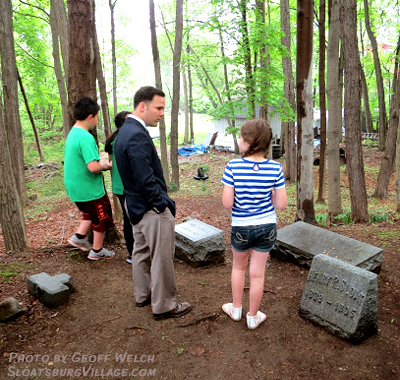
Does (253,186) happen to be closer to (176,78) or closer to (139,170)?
(139,170)

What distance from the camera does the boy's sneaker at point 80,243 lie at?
14.7ft

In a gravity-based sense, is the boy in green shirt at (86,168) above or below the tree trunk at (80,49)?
below

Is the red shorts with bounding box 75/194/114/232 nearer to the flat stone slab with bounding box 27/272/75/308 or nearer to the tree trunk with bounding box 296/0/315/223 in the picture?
the flat stone slab with bounding box 27/272/75/308

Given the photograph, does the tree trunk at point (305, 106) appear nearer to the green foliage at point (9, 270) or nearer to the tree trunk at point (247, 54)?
the green foliage at point (9, 270)

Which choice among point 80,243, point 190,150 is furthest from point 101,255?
point 190,150

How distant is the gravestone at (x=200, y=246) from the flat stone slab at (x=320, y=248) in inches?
31.4

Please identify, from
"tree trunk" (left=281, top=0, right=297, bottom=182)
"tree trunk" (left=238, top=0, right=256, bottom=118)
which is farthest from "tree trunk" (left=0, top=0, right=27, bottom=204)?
"tree trunk" (left=281, top=0, right=297, bottom=182)

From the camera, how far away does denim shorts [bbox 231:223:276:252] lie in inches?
108

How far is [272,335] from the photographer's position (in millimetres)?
2926

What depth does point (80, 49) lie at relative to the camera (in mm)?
4457

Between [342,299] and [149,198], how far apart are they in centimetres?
193

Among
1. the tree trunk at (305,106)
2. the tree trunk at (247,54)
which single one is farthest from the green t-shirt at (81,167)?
the tree trunk at (247,54)

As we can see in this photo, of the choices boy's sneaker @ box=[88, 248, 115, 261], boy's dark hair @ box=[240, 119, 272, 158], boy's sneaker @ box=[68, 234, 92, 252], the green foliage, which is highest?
boy's dark hair @ box=[240, 119, 272, 158]

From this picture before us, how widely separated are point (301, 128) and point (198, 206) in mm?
5295
